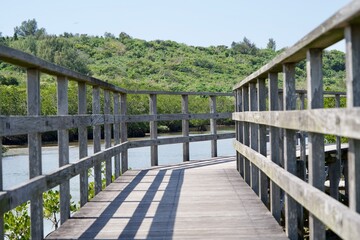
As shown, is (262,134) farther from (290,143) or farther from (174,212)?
(290,143)

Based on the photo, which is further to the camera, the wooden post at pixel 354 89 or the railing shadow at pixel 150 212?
the railing shadow at pixel 150 212

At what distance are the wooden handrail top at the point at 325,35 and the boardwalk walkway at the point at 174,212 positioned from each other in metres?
1.23

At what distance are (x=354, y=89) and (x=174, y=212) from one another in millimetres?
3006

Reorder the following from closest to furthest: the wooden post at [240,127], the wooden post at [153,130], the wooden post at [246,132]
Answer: the wooden post at [246,132] < the wooden post at [240,127] < the wooden post at [153,130]

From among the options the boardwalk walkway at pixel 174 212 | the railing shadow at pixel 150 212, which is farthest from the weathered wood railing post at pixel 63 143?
the railing shadow at pixel 150 212

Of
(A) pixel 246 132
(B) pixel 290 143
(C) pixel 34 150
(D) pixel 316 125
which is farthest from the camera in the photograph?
(A) pixel 246 132

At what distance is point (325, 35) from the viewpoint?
2553 millimetres

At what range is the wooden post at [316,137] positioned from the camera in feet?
9.46

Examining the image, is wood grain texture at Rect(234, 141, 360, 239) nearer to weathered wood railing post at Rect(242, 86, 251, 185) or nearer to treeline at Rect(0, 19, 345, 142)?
weathered wood railing post at Rect(242, 86, 251, 185)

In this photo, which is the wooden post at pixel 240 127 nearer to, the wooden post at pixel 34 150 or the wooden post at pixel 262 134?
the wooden post at pixel 262 134

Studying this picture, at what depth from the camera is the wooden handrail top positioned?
6.77 feet

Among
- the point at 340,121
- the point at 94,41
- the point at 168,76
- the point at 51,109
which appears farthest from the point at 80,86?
the point at 94,41

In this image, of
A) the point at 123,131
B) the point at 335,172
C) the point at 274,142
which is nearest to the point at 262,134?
the point at 274,142

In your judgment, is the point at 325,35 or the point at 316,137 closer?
the point at 325,35
